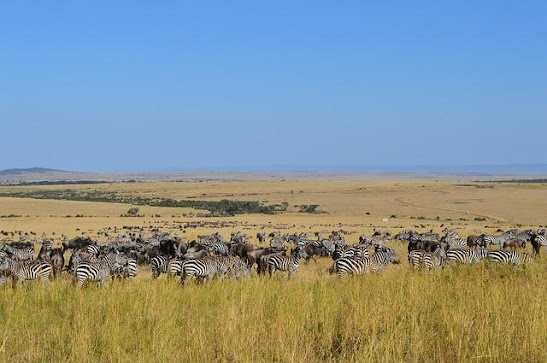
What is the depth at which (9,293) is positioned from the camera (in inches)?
368

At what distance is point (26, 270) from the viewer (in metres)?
13.8

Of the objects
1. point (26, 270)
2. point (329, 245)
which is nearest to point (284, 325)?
point (26, 270)

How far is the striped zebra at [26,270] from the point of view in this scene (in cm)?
1359

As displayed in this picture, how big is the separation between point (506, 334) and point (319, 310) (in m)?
2.27

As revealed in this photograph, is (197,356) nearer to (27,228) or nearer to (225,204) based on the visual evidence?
(27,228)

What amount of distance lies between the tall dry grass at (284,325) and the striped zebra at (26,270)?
4.29 metres

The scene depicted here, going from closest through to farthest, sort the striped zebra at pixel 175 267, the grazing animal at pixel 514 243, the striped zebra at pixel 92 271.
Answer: the striped zebra at pixel 92 271 < the striped zebra at pixel 175 267 < the grazing animal at pixel 514 243

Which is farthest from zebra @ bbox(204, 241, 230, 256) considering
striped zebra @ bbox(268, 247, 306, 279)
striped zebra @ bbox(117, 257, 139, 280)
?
striped zebra @ bbox(117, 257, 139, 280)

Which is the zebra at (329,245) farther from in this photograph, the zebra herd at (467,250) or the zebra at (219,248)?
the zebra at (219,248)

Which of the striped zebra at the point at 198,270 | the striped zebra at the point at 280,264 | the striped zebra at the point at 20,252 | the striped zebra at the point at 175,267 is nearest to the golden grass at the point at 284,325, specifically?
the striped zebra at the point at 198,270

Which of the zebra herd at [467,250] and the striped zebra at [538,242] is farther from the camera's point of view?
the striped zebra at [538,242]

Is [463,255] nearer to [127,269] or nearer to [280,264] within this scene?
[280,264]

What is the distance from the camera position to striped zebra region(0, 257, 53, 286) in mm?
13594

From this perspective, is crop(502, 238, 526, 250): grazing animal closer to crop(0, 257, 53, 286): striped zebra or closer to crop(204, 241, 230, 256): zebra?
crop(204, 241, 230, 256): zebra
